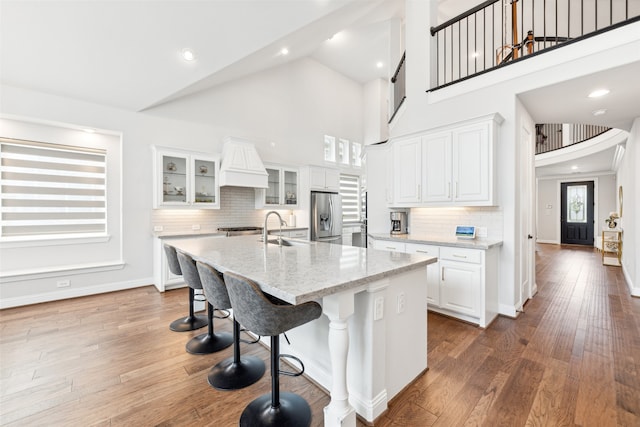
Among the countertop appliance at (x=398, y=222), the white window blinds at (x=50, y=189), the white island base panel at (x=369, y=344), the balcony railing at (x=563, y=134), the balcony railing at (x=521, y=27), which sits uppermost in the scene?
the balcony railing at (x=521, y=27)


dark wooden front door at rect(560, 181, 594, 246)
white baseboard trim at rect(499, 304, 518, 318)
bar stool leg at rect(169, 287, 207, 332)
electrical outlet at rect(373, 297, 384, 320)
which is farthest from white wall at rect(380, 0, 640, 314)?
dark wooden front door at rect(560, 181, 594, 246)

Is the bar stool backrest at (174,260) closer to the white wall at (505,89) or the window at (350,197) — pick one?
the white wall at (505,89)

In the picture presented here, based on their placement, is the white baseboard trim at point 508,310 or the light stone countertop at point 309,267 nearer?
the light stone countertop at point 309,267

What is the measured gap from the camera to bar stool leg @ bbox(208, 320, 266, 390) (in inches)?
78.2

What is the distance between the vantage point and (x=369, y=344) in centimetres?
160

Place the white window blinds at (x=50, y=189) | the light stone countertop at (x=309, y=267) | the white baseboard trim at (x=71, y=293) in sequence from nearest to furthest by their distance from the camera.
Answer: the light stone countertop at (x=309, y=267) < the white baseboard trim at (x=71, y=293) < the white window blinds at (x=50, y=189)

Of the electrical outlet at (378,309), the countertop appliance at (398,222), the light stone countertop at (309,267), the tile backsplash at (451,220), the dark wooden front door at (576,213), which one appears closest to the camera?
the light stone countertop at (309,267)

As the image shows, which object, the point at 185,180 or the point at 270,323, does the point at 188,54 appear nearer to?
the point at 185,180

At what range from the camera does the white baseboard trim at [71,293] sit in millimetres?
3568

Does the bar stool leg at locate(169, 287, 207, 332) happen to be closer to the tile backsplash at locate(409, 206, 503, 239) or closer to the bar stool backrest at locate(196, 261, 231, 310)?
the bar stool backrest at locate(196, 261, 231, 310)

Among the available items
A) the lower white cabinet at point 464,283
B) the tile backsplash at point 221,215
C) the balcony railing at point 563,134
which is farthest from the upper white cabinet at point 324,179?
the balcony railing at point 563,134

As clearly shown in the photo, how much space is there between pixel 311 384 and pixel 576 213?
38.6 feet

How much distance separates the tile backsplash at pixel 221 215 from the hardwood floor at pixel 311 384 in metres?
1.70

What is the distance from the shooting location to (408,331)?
6.35 feet
